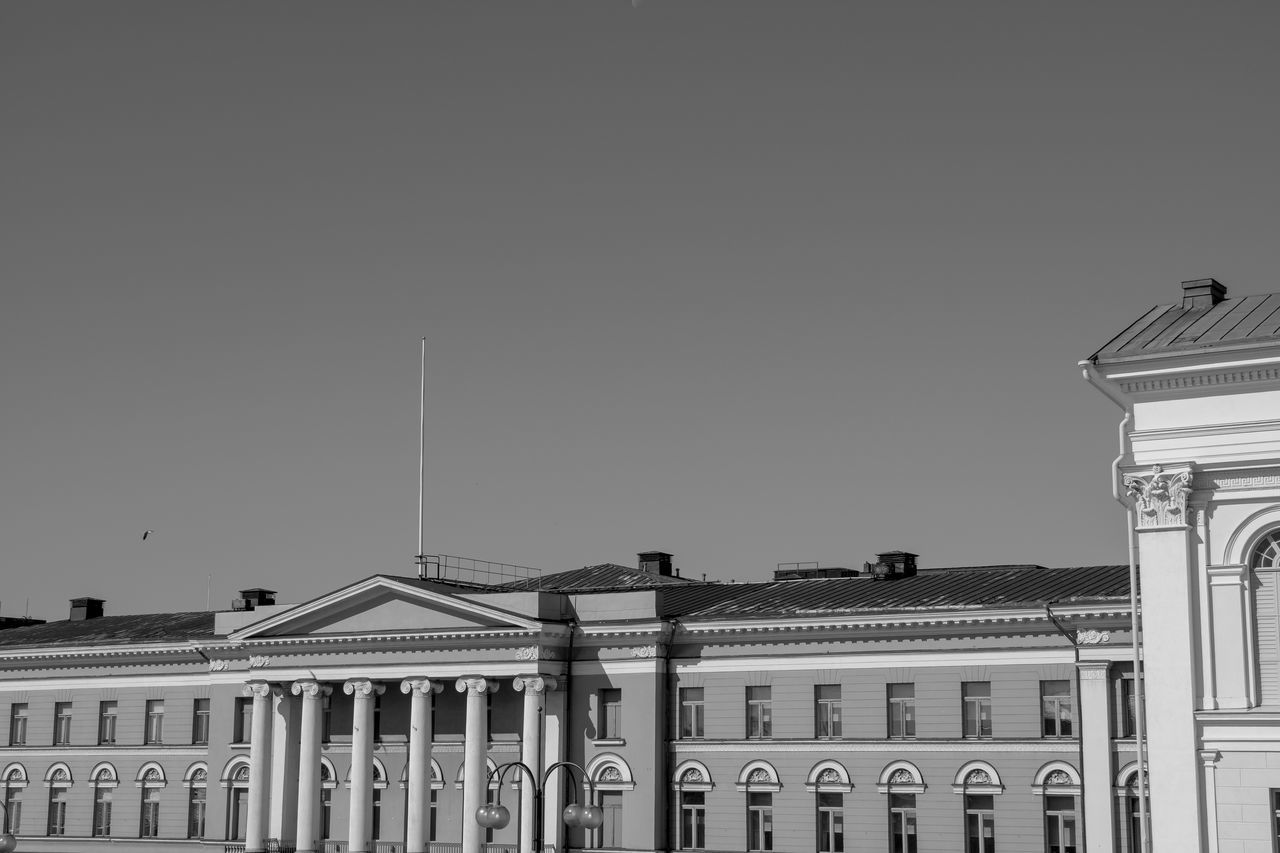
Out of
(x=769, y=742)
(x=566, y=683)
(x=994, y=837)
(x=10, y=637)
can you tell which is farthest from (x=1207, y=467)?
(x=10, y=637)

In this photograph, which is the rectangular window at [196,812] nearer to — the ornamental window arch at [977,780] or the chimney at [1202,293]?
the ornamental window arch at [977,780]

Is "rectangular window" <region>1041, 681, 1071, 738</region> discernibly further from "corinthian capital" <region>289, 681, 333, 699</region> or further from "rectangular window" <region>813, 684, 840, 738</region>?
"corinthian capital" <region>289, 681, 333, 699</region>

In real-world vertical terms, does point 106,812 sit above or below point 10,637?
below

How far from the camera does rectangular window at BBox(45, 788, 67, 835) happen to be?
67.4 m

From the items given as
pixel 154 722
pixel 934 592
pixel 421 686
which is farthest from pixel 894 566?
pixel 154 722

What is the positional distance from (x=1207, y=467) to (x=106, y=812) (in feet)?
159

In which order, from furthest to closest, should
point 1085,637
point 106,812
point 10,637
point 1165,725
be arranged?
point 10,637, point 106,812, point 1085,637, point 1165,725

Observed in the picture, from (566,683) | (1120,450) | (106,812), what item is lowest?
(106,812)

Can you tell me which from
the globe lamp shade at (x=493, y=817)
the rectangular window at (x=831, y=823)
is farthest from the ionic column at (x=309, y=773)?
the globe lamp shade at (x=493, y=817)

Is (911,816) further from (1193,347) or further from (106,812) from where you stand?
(106,812)

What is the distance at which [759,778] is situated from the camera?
54750 mm

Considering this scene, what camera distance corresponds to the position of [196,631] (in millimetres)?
67875

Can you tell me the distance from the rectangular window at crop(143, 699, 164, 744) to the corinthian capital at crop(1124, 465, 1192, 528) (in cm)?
4427

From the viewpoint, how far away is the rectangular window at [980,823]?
50625mm
